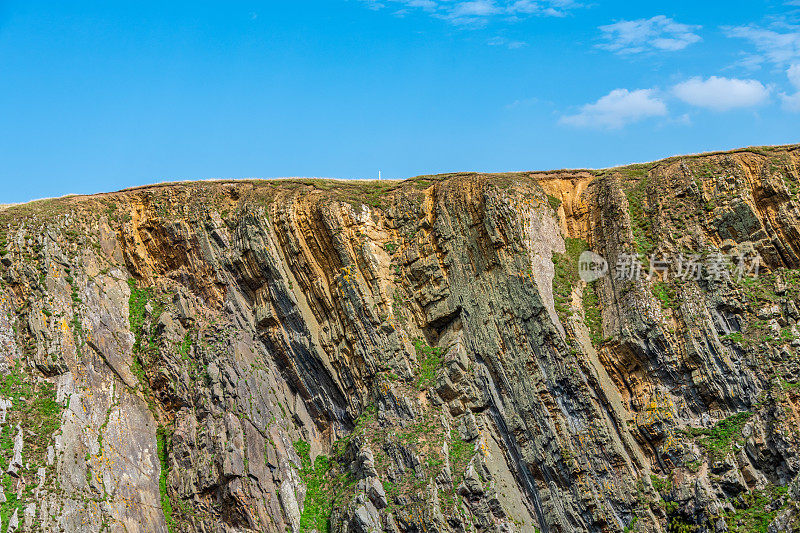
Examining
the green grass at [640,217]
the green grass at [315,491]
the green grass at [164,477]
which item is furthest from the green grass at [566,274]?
the green grass at [164,477]

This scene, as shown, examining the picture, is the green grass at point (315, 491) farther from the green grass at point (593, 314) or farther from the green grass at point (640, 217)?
the green grass at point (640, 217)

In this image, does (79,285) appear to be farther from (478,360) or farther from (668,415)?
(668,415)

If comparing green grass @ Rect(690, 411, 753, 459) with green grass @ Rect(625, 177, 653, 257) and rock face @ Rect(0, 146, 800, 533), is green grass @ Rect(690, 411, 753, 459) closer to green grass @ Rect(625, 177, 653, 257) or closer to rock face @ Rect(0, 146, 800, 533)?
rock face @ Rect(0, 146, 800, 533)

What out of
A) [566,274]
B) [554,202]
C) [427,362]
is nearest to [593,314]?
[566,274]

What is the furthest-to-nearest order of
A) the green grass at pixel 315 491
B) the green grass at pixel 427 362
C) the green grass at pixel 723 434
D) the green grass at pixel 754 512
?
the green grass at pixel 427 362 → the green grass at pixel 315 491 → the green grass at pixel 723 434 → the green grass at pixel 754 512

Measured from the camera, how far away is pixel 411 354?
31812 mm

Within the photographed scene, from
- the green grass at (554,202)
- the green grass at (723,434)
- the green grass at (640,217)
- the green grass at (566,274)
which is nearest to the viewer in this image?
the green grass at (723,434)

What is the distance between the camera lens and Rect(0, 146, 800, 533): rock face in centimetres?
2736

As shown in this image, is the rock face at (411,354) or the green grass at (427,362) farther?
the green grass at (427,362)

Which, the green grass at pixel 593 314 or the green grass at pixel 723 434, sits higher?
the green grass at pixel 593 314

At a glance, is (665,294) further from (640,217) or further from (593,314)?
(640,217)

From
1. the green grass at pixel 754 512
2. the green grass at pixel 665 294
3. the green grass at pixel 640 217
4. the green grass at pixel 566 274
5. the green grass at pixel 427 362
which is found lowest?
the green grass at pixel 754 512

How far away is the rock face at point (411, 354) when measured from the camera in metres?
A: 27.4

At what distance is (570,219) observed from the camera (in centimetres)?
3525
